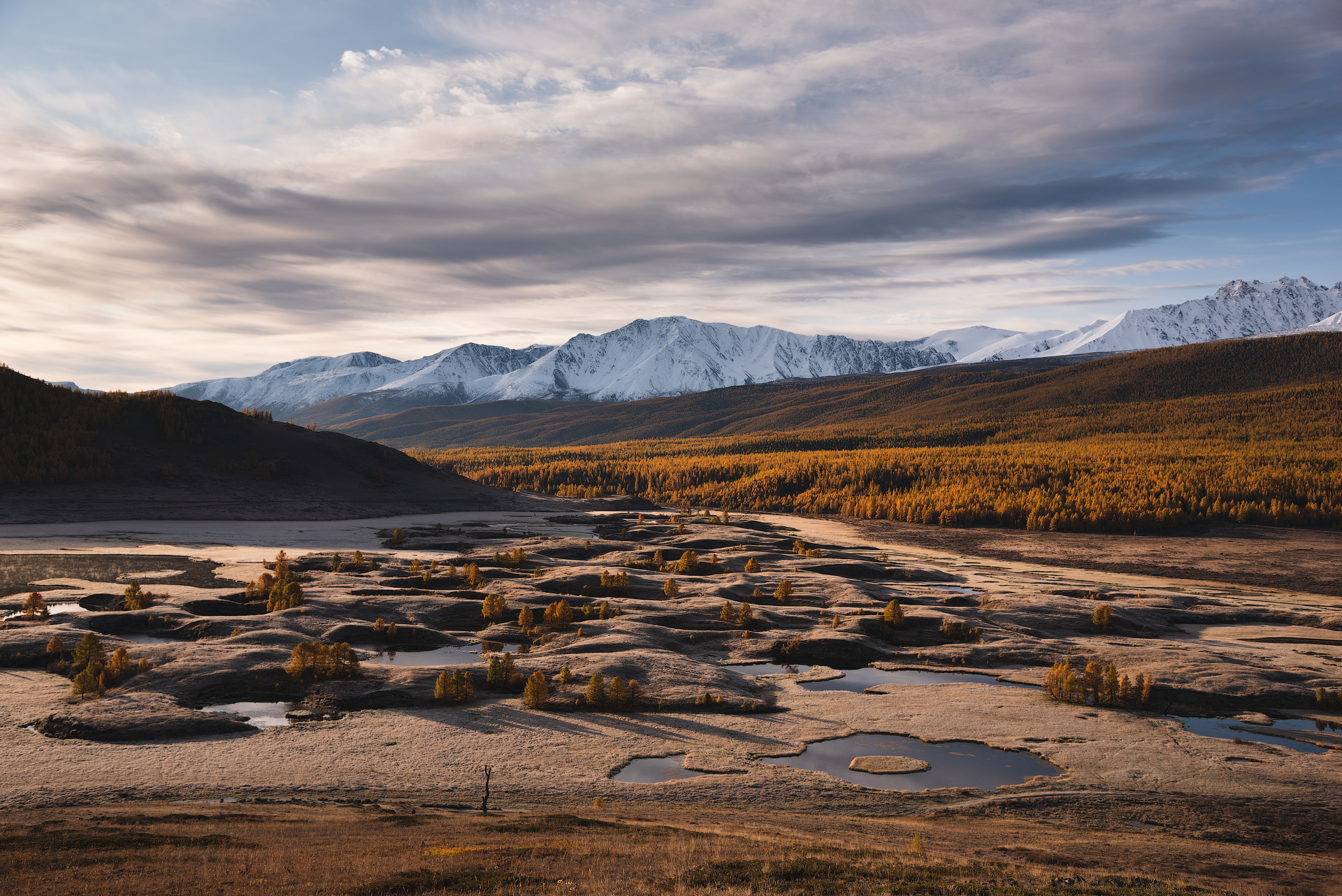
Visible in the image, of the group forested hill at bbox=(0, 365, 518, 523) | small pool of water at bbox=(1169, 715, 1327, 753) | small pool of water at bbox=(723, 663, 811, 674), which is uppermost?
forested hill at bbox=(0, 365, 518, 523)

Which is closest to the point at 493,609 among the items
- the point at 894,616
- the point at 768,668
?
the point at 768,668

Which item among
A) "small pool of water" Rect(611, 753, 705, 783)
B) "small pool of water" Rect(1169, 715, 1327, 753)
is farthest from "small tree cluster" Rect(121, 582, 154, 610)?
"small pool of water" Rect(1169, 715, 1327, 753)

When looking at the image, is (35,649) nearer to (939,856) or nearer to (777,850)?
(777,850)

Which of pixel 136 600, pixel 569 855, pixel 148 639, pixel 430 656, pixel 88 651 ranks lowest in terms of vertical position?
pixel 430 656

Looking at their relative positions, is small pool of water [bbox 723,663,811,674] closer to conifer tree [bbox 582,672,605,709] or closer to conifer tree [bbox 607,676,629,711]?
conifer tree [bbox 607,676,629,711]

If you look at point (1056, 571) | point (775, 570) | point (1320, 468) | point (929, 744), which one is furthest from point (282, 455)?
point (1320, 468)

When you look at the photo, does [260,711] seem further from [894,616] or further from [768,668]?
[894,616]
